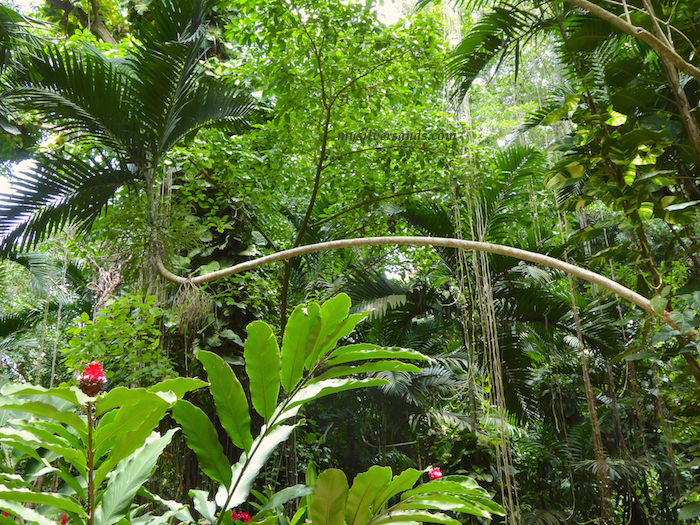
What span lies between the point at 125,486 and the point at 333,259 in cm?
359

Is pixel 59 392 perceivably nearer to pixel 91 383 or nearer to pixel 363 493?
pixel 91 383

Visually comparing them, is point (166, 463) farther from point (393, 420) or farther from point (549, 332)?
point (549, 332)

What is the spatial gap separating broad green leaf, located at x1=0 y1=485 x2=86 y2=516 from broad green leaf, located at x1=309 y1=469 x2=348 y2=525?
344mm

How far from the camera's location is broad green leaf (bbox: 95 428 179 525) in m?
0.75

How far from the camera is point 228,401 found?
34.1 inches

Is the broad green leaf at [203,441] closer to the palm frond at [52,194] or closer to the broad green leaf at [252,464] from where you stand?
the broad green leaf at [252,464]

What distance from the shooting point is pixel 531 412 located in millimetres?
3840

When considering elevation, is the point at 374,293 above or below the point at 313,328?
above

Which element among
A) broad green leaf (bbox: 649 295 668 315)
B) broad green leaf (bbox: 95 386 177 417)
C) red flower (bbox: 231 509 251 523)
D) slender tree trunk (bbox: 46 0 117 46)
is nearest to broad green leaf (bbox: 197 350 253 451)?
broad green leaf (bbox: 95 386 177 417)

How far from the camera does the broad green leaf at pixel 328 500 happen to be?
0.79 m

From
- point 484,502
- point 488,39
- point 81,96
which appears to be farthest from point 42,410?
point 488,39

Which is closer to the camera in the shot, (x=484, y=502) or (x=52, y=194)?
(x=484, y=502)

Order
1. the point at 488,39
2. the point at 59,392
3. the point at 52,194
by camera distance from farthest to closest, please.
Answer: the point at 488,39 → the point at 52,194 → the point at 59,392

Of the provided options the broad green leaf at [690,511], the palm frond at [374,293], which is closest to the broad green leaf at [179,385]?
the broad green leaf at [690,511]
